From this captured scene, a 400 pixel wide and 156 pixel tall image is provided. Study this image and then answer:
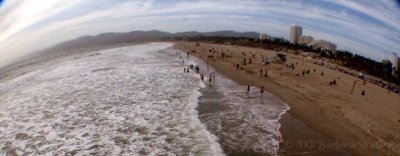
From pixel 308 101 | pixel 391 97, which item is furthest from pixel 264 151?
pixel 391 97

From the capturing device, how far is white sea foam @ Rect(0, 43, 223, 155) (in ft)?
53.6

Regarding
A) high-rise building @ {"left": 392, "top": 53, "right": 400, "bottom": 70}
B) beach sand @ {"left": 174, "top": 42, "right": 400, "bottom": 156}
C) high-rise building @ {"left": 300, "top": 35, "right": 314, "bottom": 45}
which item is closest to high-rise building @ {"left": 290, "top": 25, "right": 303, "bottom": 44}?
high-rise building @ {"left": 300, "top": 35, "right": 314, "bottom": 45}

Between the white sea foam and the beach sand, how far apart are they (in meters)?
4.80

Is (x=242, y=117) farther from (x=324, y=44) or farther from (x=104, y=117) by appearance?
(x=324, y=44)

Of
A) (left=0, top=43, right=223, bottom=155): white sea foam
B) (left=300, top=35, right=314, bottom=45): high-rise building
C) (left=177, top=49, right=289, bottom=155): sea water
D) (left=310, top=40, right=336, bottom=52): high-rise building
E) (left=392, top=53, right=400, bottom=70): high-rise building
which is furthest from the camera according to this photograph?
(left=300, top=35, right=314, bottom=45): high-rise building

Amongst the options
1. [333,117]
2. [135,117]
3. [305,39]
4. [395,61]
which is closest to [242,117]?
[333,117]

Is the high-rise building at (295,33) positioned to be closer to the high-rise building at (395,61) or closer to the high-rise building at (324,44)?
the high-rise building at (324,44)

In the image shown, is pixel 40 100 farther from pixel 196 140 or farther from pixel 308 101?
pixel 308 101

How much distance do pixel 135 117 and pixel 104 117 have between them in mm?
1819

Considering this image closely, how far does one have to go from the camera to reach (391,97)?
105 ft

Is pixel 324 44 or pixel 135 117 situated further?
pixel 324 44

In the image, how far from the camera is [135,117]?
825 inches

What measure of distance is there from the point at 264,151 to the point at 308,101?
1132 centimetres

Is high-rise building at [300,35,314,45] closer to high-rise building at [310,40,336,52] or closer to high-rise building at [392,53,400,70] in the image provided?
high-rise building at [310,40,336,52]
